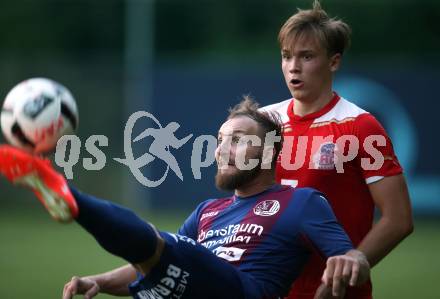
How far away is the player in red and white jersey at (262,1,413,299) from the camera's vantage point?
15.5 feet

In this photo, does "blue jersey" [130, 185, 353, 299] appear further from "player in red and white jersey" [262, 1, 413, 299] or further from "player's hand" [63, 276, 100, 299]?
"player in red and white jersey" [262, 1, 413, 299]

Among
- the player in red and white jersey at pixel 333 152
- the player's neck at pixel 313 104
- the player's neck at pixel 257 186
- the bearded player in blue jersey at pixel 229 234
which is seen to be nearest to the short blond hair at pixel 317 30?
the player in red and white jersey at pixel 333 152

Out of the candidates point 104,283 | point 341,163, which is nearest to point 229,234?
point 104,283

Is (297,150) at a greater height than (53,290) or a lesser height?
greater

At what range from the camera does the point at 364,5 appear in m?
16.4

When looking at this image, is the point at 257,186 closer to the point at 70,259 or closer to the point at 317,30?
the point at 317,30

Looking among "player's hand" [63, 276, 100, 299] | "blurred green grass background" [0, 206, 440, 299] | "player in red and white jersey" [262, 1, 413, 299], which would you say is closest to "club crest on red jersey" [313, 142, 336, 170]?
"player in red and white jersey" [262, 1, 413, 299]

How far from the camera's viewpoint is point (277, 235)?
14.6ft

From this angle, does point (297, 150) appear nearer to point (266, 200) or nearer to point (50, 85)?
point (266, 200)

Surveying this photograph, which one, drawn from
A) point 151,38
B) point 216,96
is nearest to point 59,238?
point 216,96

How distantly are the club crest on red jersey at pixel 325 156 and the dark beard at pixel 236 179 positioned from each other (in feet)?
1.55

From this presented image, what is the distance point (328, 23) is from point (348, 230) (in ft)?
3.72

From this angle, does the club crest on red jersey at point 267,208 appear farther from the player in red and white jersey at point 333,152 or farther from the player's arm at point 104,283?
the player's arm at point 104,283

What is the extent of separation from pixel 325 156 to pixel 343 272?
1.23 meters
